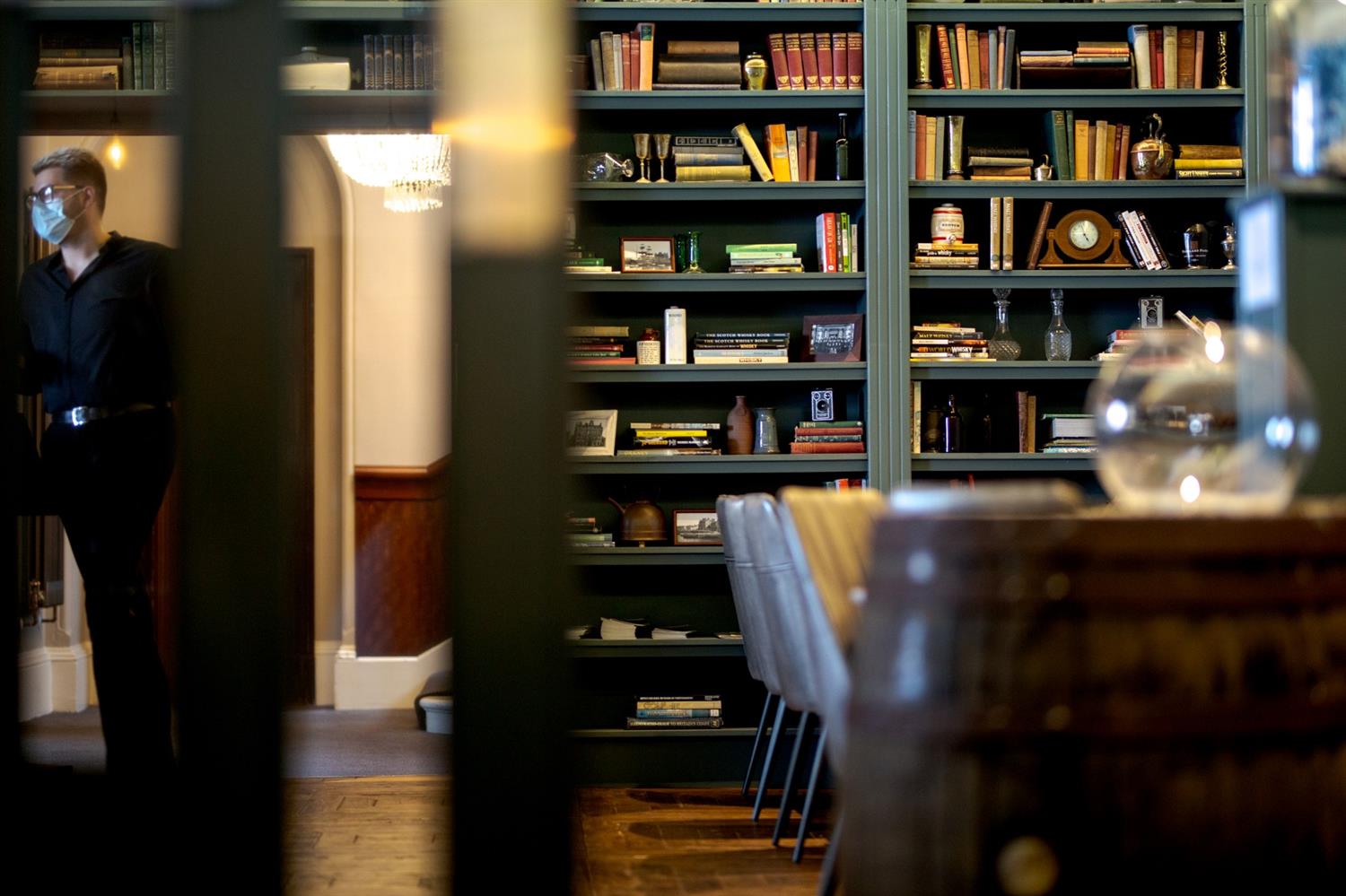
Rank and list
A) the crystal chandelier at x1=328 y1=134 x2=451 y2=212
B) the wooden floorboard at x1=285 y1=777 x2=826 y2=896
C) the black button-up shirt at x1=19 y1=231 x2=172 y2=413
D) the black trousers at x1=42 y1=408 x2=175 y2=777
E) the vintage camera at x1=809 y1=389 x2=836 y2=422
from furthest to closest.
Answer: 1. the crystal chandelier at x1=328 y1=134 x2=451 y2=212
2. the vintage camera at x1=809 y1=389 x2=836 y2=422
3. the black button-up shirt at x1=19 y1=231 x2=172 y2=413
4. the black trousers at x1=42 y1=408 x2=175 y2=777
5. the wooden floorboard at x1=285 y1=777 x2=826 y2=896

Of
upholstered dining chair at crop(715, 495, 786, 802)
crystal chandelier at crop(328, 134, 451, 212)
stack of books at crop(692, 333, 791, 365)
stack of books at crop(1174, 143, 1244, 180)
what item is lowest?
upholstered dining chair at crop(715, 495, 786, 802)

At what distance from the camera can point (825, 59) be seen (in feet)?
13.8

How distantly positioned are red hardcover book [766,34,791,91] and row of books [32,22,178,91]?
188 cm

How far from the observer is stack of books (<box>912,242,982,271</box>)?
4.16m

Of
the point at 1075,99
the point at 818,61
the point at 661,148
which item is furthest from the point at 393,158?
the point at 1075,99

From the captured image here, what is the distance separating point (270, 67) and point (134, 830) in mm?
1987

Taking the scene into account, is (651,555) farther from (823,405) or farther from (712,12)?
(712,12)

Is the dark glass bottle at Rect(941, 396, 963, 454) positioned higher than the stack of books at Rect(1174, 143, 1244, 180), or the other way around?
the stack of books at Rect(1174, 143, 1244, 180)

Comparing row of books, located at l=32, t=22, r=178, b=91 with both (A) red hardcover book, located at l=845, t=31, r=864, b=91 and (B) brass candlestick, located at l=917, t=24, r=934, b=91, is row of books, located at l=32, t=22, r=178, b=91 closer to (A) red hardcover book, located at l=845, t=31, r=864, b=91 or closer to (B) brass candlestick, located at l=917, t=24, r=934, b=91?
(A) red hardcover book, located at l=845, t=31, r=864, b=91

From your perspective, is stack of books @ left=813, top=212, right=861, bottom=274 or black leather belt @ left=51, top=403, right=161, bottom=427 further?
stack of books @ left=813, top=212, right=861, bottom=274

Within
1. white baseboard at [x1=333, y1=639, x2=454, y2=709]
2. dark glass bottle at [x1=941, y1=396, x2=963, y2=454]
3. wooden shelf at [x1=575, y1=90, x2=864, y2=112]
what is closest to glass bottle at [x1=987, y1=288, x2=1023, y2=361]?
dark glass bottle at [x1=941, y1=396, x2=963, y2=454]

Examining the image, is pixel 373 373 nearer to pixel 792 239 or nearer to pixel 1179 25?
pixel 792 239

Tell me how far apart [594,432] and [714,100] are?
→ 1126mm

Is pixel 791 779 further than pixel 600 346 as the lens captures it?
No
